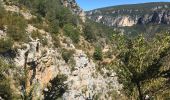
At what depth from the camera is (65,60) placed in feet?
191

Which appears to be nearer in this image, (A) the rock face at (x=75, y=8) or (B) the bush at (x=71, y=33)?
(B) the bush at (x=71, y=33)

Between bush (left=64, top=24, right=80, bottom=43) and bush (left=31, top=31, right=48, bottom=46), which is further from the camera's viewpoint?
bush (left=64, top=24, right=80, bottom=43)

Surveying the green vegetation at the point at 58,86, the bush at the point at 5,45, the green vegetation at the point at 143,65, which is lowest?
the green vegetation at the point at 143,65

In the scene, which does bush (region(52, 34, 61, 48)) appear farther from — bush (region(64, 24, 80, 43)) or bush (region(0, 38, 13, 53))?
bush (region(0, 38, 13, 53))

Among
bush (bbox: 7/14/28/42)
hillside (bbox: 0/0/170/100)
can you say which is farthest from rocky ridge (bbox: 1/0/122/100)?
bush (bbox: 7/14/28/42)

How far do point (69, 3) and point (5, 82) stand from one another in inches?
2863

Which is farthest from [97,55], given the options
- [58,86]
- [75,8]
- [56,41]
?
[75,8]

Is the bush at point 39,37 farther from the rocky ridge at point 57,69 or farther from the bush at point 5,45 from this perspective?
the bush at point 5,45

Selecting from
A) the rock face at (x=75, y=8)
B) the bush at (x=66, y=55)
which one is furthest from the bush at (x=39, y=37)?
the rock face at (x=75, y=8)

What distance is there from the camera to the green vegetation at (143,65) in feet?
66.1

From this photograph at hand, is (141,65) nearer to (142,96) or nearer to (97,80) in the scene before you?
(142,96)

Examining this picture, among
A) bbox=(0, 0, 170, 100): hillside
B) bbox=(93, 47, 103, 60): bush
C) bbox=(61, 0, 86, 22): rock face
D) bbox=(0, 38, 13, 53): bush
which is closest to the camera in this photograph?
bbox=(0, 0, 170, 100): hillside

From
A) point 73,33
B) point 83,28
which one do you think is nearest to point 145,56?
point 73,33

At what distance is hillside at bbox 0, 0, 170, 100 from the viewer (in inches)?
805
